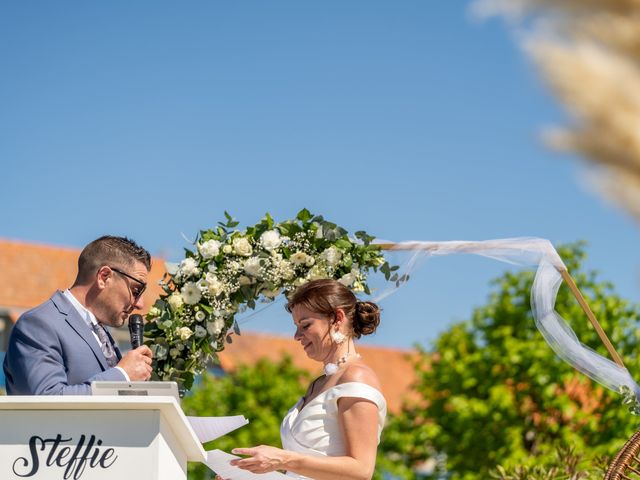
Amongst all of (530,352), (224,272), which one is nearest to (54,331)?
(224,272)

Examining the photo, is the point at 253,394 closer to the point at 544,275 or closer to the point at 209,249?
the point at 544,275

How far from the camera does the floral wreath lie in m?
5.86

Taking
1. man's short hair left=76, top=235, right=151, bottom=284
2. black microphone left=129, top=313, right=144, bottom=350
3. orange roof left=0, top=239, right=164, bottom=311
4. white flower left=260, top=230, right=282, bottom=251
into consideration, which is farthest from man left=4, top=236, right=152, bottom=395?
orange roof left=0, top=239, right=164, bottom=311

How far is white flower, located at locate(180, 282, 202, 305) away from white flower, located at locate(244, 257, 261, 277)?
301 millimetres

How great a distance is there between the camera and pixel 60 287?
3086cm

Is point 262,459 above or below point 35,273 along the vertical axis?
below

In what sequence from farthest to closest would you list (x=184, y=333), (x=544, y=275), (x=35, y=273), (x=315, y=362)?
(x=315, y=362)
(x=35, y=273)
(x=544, y=275)
(x=184, y=333)

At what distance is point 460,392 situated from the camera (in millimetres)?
15586

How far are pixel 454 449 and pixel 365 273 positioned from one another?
9.70 meters

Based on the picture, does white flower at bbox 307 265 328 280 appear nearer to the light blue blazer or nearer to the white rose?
the white rose

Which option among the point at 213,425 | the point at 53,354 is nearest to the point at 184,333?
the point at 213,425

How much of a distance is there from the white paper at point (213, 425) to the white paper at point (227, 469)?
0.41 m

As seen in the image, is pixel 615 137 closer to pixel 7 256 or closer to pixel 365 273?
pixel 365 273

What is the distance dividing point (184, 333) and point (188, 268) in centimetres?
39
